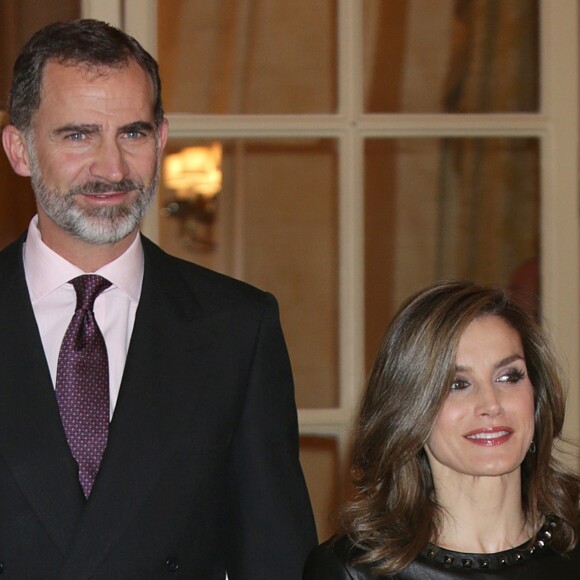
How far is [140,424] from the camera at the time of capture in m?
2.13

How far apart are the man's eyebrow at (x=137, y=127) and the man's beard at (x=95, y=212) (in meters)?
0.08

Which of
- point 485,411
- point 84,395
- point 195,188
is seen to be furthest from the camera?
point 195,188

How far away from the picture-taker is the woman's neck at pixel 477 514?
6.84 ft

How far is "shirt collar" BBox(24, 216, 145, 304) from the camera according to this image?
2182 millimetres

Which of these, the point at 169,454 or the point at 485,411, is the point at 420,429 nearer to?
the point at 485,411

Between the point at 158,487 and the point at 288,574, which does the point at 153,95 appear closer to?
the point at 158,487

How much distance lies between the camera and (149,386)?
7.07 ft

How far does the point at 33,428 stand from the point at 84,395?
9 centimetres

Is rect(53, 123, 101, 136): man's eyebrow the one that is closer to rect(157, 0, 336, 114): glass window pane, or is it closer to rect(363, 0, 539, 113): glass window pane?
rect(157, 0, 336, 114): glass window pane

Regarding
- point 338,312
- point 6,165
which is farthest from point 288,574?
point 6,165

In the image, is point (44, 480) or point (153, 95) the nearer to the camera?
point (44, 480)

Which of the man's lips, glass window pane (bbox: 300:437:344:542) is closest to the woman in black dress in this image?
the man's lips

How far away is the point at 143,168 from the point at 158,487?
0.47 metres

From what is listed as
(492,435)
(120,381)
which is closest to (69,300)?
(120,381)
